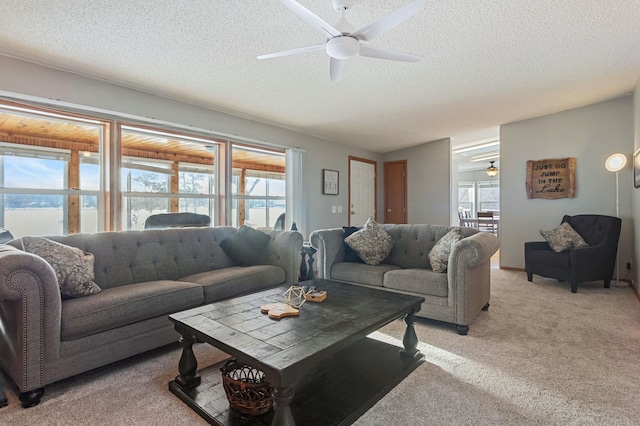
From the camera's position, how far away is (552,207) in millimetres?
5246

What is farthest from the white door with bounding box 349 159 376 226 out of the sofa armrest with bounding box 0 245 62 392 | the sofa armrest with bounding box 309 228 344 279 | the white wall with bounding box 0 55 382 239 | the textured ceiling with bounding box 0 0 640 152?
the sofa armrest with bounding box 0 245 62 392

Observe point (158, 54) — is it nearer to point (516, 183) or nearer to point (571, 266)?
point (571, 266)

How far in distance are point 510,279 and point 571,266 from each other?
2.87 ft

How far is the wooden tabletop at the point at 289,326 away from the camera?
1396 millimetres

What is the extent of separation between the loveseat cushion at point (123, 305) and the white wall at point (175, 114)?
183cm

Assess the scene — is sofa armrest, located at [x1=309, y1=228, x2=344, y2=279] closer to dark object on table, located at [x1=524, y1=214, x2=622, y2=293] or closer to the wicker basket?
the wicker basket

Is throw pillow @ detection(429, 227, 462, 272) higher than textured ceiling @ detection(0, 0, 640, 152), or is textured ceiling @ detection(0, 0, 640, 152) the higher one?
textured ceiling @ detection(0, 0, 640, 152)

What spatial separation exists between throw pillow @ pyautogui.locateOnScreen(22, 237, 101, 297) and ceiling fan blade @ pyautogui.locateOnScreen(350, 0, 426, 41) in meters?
2.36

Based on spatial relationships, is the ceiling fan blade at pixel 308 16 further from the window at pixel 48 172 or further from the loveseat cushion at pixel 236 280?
the window at pixel 48 172

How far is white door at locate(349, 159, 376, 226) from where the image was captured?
248 inches

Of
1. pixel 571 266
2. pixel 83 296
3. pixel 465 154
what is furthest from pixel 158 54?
pixel 465 154

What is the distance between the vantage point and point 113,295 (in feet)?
7.34

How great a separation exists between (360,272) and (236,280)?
49.3 inches

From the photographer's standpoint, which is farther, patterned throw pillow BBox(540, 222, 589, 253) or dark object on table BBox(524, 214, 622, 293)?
patterned throw pillow BBox(540, 222, 589, 253)
